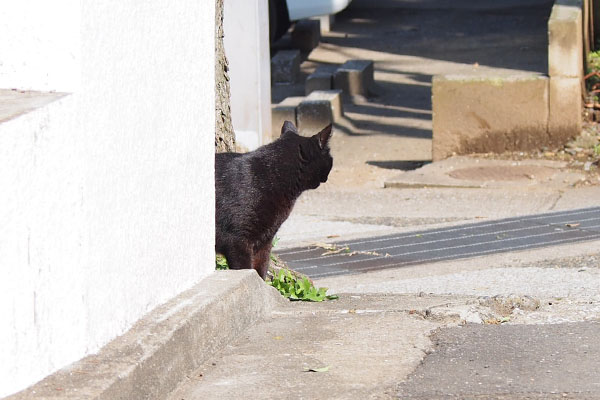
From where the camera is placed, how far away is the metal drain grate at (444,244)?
633 cm

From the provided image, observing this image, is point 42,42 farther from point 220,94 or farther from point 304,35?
point 304,35

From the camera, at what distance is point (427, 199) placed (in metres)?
8.66

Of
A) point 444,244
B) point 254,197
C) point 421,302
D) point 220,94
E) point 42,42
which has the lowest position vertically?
point 444,244

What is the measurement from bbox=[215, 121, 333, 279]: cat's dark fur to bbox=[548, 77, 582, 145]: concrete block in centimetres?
495

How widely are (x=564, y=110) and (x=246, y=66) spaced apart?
10.1ft

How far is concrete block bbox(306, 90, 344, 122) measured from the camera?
11.9 metres

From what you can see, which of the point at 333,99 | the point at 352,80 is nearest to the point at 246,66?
the point at 333,99

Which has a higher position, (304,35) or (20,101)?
(304,35)

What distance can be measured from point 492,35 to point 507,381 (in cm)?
1423

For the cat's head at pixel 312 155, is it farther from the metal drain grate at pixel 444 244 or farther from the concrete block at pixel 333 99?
the concrete block at pixel 333 99

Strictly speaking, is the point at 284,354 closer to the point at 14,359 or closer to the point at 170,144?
the point at 170,144

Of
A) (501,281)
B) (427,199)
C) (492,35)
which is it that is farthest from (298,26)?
(501,281)

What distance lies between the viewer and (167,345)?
3.26 metres

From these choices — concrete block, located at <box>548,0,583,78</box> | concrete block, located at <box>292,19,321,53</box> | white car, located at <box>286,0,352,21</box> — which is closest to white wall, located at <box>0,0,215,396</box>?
concrete block, located at <box>548,0,583,78</box>
